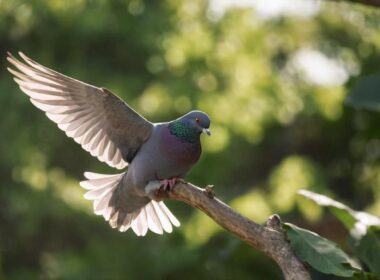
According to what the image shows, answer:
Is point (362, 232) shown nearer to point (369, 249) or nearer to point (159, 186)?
point (369, 249)

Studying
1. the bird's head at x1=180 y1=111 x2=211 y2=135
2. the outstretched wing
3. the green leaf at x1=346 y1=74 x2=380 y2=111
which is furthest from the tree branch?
the green leaf at x1=346 y1=74 x2=380 y2=111

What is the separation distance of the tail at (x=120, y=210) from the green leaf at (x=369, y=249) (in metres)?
0.87

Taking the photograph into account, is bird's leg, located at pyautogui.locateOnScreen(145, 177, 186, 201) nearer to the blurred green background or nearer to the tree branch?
the tree branch

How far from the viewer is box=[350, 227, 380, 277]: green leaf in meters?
5.29

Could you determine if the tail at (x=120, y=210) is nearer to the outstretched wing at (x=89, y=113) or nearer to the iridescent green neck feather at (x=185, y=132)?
the outstretched wing at (x=89, y=113)

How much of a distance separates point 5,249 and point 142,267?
1.73m

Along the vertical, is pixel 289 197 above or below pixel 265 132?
below

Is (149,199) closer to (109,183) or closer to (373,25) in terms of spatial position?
(109,183)

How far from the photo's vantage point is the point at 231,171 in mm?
9578

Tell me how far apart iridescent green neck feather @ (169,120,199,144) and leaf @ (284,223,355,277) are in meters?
0.57

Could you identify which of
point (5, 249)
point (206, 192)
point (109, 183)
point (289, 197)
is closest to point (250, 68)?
point (289, 197)

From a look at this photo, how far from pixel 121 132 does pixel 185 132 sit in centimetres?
34

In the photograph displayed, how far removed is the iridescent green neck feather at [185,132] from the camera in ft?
16.2

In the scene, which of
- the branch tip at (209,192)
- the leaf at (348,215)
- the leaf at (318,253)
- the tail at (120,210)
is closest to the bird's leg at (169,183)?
the branch tip at (209,192)
